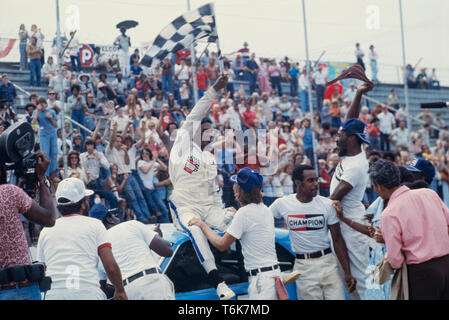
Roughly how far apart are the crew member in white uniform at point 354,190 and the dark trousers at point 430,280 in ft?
4.35

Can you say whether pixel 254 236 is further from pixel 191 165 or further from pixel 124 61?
pixel 124 61

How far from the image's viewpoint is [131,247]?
4629 mm

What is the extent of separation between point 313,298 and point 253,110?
935cm

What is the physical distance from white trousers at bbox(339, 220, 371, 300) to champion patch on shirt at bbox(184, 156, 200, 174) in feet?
5.12

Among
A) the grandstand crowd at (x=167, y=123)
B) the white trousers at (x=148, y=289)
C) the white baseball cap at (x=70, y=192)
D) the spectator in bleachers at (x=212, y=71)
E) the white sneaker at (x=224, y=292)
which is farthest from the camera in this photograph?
the spectator in bleachers at (x=212, y=71)

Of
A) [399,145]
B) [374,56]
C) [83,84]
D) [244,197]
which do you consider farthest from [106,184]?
[374,56]

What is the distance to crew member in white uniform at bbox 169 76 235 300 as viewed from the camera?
5.86 metres

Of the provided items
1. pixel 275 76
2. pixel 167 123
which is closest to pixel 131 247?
pixel 167 123

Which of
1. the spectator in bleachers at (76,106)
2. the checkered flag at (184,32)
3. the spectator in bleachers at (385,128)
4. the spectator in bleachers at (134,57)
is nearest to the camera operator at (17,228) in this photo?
the checkered flag at (184,32)

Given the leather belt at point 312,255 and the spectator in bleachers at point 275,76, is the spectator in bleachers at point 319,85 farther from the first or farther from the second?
the leather belt at point 312,255

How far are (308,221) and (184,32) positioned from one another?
3236mm

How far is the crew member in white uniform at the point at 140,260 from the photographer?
453 centimetres

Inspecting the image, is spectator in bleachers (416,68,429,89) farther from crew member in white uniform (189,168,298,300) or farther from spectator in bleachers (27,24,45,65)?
crew member in white uniform (189,168,298,300)

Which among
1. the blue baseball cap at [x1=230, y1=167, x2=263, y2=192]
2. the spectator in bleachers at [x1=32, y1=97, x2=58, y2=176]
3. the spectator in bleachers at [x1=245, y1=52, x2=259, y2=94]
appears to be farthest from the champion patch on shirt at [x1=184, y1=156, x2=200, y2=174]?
the spectator in bleachers at [x1=245, y1=52, x2=259, y2=94]
